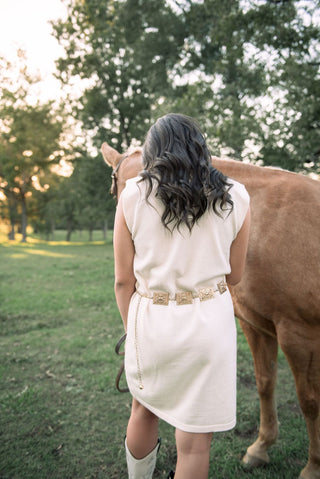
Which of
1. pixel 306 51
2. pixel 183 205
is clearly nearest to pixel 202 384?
pixel 183 205

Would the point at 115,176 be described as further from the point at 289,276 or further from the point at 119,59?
the point at 119,59

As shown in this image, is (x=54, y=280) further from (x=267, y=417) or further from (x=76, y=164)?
(x=76, y=164)

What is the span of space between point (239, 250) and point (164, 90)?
17030 mm

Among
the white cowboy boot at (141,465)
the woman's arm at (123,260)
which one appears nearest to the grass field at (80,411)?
the white cowboy boot at (141,465)

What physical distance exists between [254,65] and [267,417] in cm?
909

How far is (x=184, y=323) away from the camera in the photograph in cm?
145

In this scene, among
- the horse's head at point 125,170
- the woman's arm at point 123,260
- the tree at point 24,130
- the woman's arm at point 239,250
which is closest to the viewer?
the woman's arm at point 123,260

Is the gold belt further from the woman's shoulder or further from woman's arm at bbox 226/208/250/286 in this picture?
the woman's shoulder

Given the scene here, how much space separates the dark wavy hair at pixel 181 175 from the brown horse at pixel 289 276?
2.70 ft

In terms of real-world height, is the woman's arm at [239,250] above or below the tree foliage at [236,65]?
below

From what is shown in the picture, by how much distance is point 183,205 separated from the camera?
1413 millimetres

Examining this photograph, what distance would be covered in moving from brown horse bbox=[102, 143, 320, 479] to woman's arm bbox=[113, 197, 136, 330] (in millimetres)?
917

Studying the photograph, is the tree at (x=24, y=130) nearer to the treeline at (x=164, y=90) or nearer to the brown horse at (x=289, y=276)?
the treeline at (x=164, y=90)

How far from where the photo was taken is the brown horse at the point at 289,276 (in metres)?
2.13
